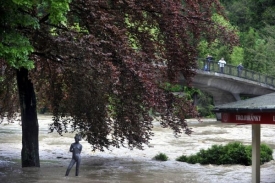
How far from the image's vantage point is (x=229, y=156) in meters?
23.5

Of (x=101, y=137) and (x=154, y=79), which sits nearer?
(x=154, y=79)

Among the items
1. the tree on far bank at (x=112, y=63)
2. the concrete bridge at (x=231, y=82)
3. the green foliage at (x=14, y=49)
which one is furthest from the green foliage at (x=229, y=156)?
the concrete bridge at (x=231, y=82)

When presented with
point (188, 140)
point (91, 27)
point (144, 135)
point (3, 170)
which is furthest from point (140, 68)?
point (188, 140)

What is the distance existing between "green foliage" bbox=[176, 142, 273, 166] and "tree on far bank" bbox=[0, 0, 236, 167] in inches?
189

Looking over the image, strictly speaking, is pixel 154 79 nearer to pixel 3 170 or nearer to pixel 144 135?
pixel 144 135

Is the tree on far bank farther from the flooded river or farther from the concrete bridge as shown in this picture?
the concrete bridge

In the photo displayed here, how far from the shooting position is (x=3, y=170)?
63.2 ft

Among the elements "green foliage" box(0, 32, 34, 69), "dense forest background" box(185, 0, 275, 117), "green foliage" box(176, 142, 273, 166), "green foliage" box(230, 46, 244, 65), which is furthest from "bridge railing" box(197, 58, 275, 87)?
"green foliage" box(0, 32, 34, 69)

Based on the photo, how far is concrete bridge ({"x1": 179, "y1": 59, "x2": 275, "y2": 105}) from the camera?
176 ft

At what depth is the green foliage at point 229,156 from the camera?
2336cm

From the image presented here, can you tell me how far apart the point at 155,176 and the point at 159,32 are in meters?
4.74

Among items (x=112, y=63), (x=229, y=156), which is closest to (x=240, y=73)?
(x=229, y=156)

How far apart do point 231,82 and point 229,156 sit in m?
34.8

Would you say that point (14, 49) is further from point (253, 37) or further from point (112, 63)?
point (253, 37)
